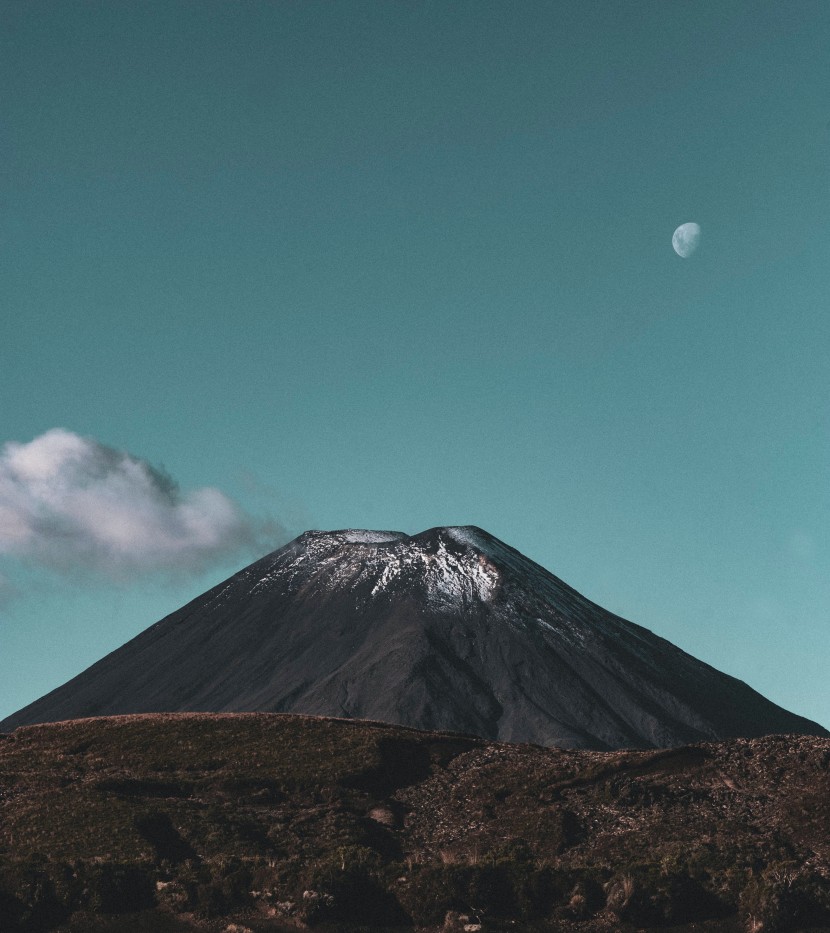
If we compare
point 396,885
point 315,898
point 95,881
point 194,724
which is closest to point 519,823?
point 396,885

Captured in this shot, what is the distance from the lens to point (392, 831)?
4938 centimetres

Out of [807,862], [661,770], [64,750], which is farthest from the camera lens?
[64,750]

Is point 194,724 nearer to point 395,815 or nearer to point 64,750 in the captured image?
point 64,750

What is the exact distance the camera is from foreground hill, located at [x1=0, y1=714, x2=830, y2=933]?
129 feet

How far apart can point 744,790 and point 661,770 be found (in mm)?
4490

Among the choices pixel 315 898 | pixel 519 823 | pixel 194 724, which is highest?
pixel 194 724

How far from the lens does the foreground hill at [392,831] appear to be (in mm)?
39375

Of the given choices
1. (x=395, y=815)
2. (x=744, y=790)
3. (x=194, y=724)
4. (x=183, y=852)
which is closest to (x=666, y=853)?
(x=744, y=790)

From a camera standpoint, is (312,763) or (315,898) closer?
(315,898)

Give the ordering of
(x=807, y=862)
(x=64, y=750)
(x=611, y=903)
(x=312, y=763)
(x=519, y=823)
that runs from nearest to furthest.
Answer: (x=611, y=903), (x=807, y=862), (x=519, y=823), (x=312, y=763), (x=64, y=750)

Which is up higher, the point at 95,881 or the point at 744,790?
the point at 744,790

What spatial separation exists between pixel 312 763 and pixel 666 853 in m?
21.2

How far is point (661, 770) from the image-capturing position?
54.6 m

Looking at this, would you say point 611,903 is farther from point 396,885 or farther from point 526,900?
point 396,885
